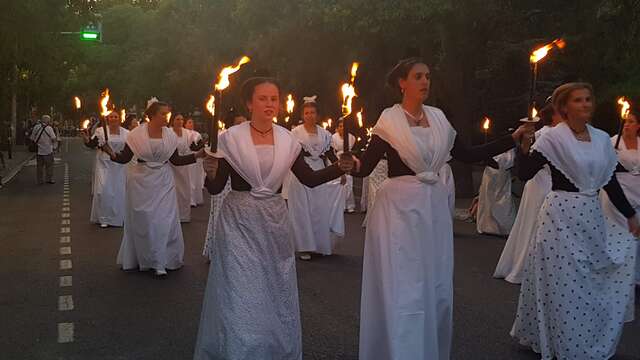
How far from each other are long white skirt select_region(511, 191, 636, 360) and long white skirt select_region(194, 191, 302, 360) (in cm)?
200

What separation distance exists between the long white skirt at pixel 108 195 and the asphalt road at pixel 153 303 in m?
1.27

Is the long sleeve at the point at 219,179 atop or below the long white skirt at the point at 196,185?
atop

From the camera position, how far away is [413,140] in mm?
5371

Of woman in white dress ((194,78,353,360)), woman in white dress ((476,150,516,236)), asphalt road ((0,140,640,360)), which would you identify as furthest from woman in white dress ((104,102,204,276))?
woman in white dress ((476,150,516,236))

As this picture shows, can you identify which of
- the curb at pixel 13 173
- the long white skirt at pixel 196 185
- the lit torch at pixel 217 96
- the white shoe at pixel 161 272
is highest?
the lit torch at pixel 217 96

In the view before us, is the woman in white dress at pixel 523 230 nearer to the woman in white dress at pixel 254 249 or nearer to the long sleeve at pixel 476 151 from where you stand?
the long sleeve at pixel 476 151

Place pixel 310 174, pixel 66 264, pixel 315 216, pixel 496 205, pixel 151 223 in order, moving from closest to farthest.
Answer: pixel 310 174 → pixel 151 223 → pixel 66 264 → pixel 315 216 → pixel 496 205

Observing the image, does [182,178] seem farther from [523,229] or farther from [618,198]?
[618,198]

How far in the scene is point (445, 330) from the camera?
539cm

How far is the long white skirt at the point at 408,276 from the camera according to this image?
5203 millimetres

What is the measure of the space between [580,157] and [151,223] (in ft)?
18.1

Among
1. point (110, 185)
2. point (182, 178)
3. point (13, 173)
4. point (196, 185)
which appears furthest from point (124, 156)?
point (13, 173)

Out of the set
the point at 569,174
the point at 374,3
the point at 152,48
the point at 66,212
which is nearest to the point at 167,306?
the point at 569,174

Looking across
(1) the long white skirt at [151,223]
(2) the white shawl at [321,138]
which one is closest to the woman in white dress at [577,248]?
(1) the long white skirt at [151,223]
